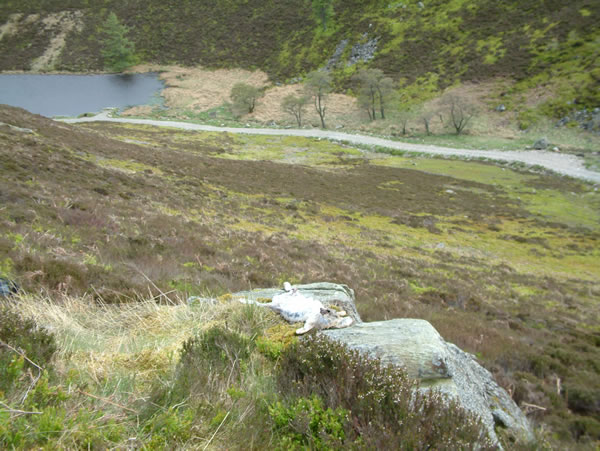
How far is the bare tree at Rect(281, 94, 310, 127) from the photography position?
76.8 metres

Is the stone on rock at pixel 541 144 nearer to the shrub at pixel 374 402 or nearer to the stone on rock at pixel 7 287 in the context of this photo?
the shrub at pixel 374 402

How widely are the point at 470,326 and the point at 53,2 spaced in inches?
6677

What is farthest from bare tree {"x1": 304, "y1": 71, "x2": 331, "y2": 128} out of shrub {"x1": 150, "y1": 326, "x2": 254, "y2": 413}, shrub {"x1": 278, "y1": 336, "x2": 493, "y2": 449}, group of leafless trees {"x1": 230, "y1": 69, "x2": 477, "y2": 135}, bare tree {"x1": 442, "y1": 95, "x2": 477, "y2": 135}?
shrub {"x1": 278, "y1": 336, "x2": 493, "y2": 449}

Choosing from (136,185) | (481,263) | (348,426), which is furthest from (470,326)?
(136,185)

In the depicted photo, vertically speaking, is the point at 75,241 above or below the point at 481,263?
above

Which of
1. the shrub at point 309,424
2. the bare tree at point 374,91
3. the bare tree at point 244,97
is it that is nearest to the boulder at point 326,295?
the shrub at point 309,424

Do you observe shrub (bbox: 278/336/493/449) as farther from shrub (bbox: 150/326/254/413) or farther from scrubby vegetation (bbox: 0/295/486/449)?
shrub (bbox: 150/326/254/413)

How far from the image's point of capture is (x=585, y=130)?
55.9 meters

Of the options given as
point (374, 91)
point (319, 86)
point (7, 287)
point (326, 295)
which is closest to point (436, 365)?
point (326, 295)

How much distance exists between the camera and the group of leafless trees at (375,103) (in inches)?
2571

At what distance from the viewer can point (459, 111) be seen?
64500mm

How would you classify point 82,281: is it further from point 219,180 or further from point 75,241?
point 219,180

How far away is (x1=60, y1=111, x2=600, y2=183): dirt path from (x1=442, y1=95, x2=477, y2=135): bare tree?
8214 mm

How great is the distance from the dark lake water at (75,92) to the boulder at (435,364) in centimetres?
9662
